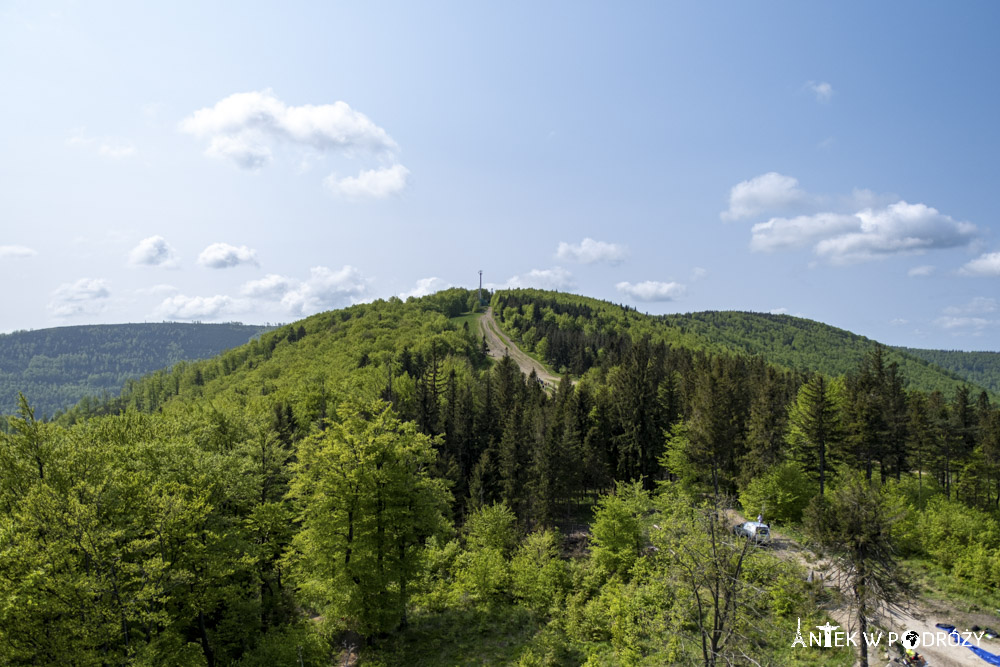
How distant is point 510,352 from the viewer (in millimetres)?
160750

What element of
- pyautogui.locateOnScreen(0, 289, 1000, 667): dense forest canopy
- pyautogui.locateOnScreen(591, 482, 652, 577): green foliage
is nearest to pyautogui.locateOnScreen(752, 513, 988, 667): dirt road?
pyautogui.locateOnScreen(0, 289, 1000, 667): dense forest canopy

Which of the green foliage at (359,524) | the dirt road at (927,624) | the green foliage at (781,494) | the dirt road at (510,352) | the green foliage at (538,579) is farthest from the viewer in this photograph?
the dirt road at (510,352)

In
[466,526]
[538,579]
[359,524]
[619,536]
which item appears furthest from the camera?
[466,526]

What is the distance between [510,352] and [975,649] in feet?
455

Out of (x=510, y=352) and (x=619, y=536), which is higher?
(x=510, y=352)

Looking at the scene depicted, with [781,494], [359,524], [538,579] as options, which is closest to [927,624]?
[781,494]

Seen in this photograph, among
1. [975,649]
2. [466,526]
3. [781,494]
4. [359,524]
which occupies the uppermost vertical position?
[359,524]

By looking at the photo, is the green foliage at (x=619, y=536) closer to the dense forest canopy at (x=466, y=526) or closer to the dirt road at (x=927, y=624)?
the dense forest canopy at (x=466, y=526)

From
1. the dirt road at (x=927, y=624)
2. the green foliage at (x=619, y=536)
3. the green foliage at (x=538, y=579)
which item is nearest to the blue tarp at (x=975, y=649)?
the dirt road at (x=927, y=624)

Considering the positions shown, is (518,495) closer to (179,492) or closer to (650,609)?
(650,609)

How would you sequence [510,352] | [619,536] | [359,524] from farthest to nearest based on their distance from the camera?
[510,352]
[619,536]
[359,524]

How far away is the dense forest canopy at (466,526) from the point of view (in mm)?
16312

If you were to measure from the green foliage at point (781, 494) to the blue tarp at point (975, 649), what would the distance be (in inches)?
484

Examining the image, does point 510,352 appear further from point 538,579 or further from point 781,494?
point 538,579
